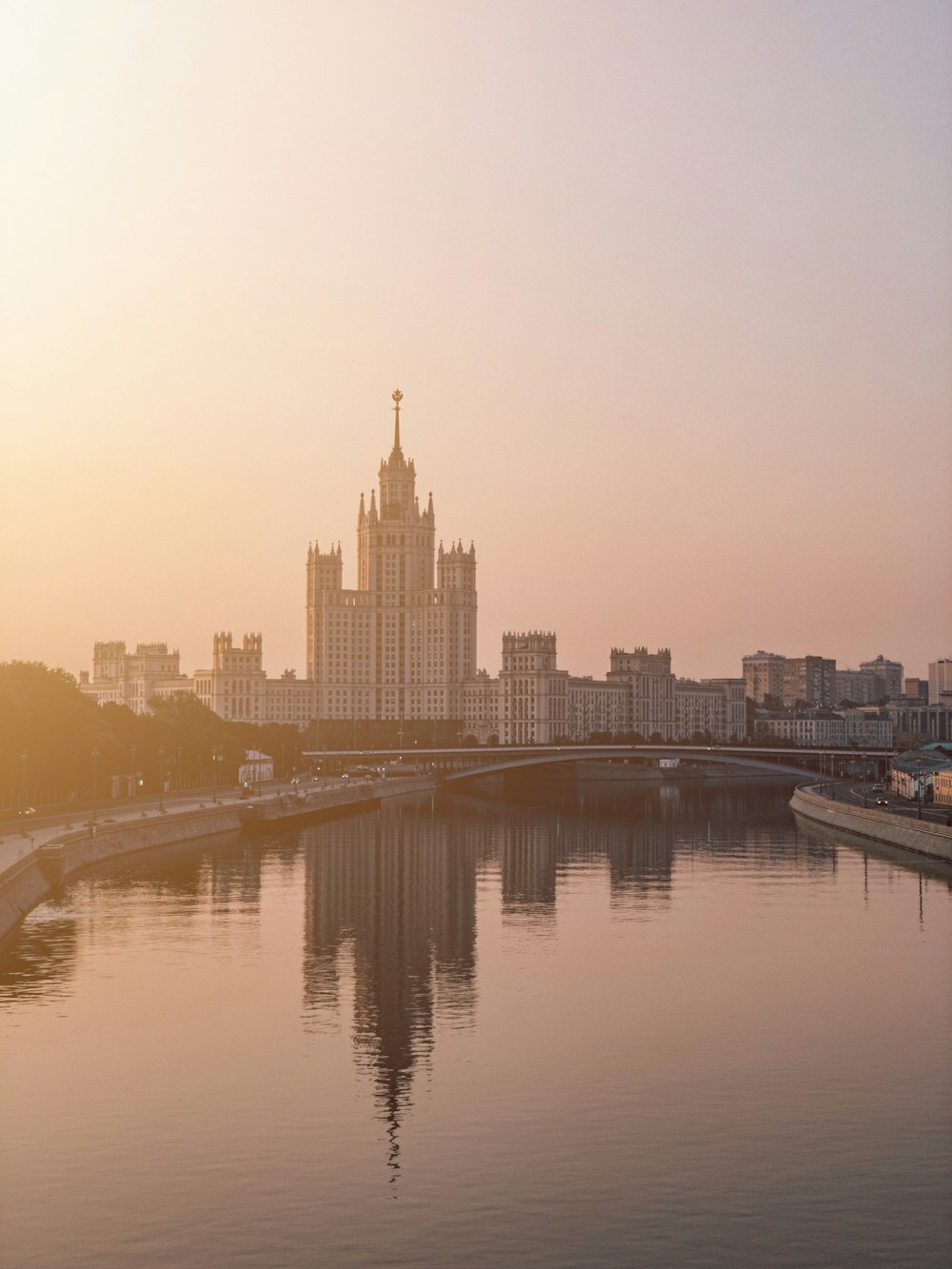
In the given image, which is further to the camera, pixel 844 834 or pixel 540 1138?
pixel 844 834

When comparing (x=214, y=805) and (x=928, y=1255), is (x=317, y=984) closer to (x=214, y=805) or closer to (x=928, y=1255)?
(x=928, y=1255)

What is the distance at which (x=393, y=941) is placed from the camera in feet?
220

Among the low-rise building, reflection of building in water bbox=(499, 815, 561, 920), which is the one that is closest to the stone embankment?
reflection of building in water bbox=(499, 815, 561, 920)

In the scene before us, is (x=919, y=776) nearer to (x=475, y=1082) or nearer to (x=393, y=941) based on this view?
(x=393, y=941)

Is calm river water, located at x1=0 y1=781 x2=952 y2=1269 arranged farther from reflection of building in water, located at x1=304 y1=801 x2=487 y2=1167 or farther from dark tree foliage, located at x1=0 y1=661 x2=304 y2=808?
dark tree foliage, located at x1=0 y1=661 x2=304 y2=808

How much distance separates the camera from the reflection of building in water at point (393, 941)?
4553 centimetres

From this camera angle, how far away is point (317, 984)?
2188 inches

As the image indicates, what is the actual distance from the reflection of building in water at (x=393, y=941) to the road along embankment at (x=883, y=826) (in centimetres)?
3054

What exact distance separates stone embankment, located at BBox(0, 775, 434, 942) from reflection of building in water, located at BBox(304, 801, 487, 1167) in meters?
8.52

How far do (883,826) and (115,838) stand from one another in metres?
59.5

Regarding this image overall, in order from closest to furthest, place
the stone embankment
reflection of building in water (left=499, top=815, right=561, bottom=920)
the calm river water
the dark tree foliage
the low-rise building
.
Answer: the calm river water, the stone embankment, reflection of building in water (left=499, top=815, right=561, bottom=920), the dark tree foliage, the low-rise building

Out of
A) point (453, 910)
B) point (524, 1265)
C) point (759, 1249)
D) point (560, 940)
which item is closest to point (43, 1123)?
point (524, 1265)

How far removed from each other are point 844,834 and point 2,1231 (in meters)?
109

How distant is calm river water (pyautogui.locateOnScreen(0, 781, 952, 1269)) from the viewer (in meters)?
30.2
